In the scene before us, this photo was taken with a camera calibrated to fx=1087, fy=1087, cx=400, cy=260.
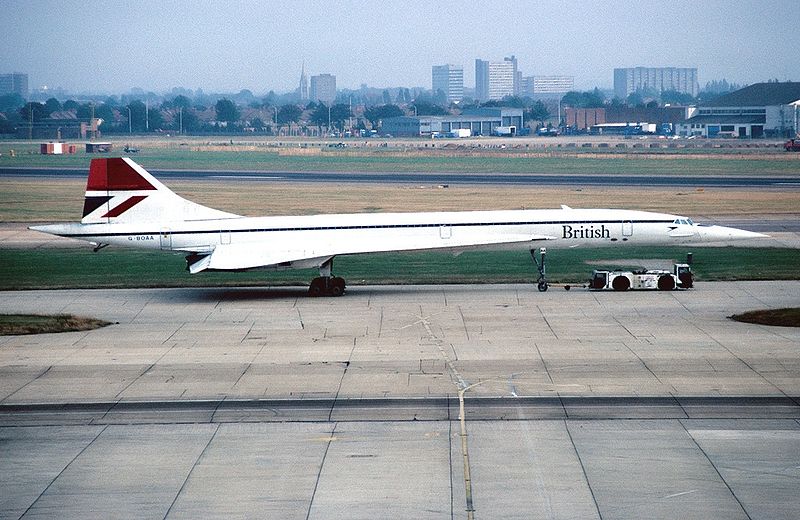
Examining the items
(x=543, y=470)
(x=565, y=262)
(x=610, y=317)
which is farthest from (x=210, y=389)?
(x=565, y=262)

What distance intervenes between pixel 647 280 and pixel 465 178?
64.0 metres

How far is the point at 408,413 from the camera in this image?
26.2 meters

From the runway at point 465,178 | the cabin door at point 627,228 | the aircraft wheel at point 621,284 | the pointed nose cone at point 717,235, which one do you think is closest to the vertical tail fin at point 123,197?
the aircraft wheel at point 621,284

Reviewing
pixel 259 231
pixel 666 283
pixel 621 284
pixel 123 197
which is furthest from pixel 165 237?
pixel 666 283

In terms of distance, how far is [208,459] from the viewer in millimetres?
22672

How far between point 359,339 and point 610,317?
9.60 metres

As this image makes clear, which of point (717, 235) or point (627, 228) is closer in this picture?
point (627, 228)

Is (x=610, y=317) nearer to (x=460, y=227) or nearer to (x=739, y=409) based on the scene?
(x=460, y=227)

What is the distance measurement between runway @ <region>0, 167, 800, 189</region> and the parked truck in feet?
174

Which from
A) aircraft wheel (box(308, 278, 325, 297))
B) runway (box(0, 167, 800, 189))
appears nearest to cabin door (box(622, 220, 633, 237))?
aircraft wheel (box(308, 278, 325, 297))

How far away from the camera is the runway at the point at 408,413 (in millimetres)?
20328

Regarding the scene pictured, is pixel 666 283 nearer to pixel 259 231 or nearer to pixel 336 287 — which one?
pixel 336 287

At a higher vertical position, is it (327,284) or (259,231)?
(259,231)

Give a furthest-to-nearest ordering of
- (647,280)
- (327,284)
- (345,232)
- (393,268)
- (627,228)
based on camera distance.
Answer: (393,268)
(627,228)
(647,280)
(327,284)
(345,232)
